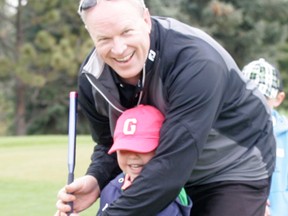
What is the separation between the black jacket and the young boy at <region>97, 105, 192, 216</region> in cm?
6

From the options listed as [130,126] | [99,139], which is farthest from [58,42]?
[130,126]

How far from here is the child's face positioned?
7.93 feet

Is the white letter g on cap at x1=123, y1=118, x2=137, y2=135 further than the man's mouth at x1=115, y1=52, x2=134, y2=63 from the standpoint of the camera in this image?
Yes

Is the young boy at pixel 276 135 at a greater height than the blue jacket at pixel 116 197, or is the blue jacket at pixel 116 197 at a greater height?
the blue jacket at pixel 116 197

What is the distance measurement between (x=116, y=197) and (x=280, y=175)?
5.88 feet

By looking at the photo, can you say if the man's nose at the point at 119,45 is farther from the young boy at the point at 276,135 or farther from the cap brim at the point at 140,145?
the young boy at the point at 276,135

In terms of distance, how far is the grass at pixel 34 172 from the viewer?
19.8 feet

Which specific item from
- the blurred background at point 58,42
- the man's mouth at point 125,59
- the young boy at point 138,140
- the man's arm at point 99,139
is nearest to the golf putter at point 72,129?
the man's arm at point 99,139

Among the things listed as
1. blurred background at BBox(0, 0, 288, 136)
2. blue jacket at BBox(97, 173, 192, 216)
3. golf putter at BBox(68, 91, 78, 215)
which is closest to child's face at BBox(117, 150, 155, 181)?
blue jacket at BBox(97, 173, 192, 216)

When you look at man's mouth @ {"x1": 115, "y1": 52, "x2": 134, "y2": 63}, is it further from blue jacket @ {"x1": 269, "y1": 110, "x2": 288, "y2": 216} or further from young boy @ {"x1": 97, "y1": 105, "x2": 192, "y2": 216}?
blue jacket @ {"x1": 269, "y1": 110, "x2": 288, "y2": 216}

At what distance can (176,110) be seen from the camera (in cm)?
227

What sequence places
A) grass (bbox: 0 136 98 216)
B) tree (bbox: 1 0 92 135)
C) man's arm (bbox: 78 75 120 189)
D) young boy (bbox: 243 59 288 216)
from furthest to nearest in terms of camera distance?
tree (bbox: 1 0 92 135)
grass (bbox: 0 136 98 216)
young boy (bbox: 243 59 288 216)
man's arm (bbox: 78 75 120 189)

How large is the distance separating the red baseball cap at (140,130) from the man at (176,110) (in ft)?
0.17

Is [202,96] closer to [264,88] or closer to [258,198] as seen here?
[258,198]
